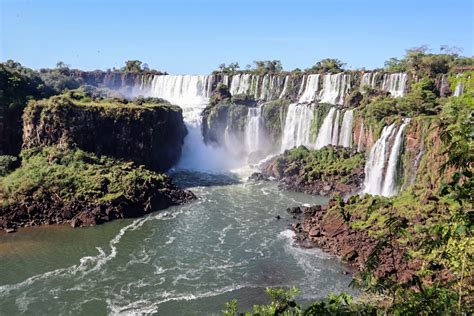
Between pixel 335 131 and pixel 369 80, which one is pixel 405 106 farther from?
pixel 369 80

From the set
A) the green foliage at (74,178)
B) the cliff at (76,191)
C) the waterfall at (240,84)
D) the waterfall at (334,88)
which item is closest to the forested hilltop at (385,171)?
the waterfall at (334,88)

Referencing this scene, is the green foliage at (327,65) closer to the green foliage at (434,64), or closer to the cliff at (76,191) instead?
the green foliage at (434,64)

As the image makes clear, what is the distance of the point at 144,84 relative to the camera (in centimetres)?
8162

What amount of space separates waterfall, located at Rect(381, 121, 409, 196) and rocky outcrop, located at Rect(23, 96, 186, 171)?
927 inches

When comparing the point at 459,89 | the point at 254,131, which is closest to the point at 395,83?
the point at 459,89

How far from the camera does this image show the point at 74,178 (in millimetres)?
40656

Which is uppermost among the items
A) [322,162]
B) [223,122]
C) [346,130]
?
[346,130]

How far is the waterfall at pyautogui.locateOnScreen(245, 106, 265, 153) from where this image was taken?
61844 mm

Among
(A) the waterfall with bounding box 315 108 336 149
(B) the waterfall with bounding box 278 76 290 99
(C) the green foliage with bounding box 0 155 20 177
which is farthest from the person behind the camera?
(B) the waterfall with bounding box 278 76 290 99

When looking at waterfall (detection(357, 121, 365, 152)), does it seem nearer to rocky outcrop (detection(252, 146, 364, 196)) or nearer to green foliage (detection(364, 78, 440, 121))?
rocky outcrop (detection(252, 146, 364, 196))

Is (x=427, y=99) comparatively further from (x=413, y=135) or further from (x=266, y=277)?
(x=266, y=277)

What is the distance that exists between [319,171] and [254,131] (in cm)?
1621

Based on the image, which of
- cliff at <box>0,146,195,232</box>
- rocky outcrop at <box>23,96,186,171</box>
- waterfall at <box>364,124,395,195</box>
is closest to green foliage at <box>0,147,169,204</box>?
cliff at <box>0,146,195,232</box>

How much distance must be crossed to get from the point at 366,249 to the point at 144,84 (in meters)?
61.2
